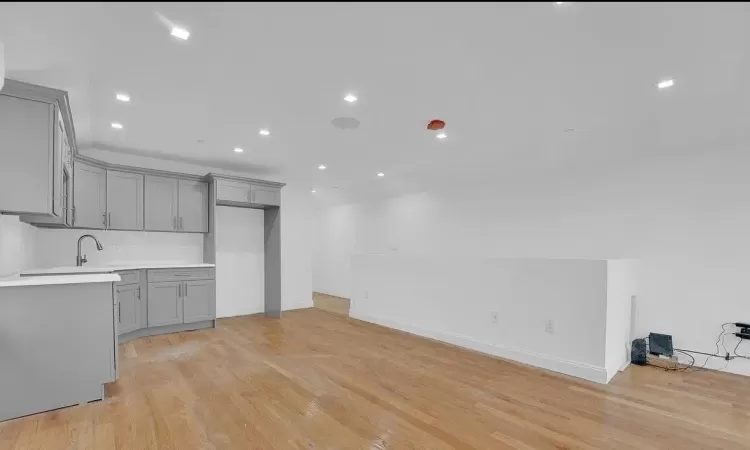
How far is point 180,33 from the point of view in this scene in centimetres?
196

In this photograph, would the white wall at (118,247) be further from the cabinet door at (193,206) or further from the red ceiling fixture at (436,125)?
the red ceiling fixture at (436,125)

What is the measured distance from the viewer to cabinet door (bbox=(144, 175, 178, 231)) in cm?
478

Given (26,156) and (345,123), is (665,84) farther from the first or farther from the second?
(26,156)

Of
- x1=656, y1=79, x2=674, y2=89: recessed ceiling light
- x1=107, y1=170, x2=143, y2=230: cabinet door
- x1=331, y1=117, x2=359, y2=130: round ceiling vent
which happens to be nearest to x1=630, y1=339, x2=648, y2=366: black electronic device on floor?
x1=656, y1=79, x2=674, y2=89: recessed ceiling light

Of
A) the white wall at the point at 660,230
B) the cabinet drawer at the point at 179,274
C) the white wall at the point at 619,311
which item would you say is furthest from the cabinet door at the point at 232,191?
the white wall at the point at 619,311

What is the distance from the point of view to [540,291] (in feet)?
11.4

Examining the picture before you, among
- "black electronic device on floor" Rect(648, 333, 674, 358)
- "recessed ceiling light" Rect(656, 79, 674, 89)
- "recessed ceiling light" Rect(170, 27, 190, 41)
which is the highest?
"recessed ceiling light" Rect(170, 27, 190, 41)

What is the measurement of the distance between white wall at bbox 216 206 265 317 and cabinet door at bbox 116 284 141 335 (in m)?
1.32

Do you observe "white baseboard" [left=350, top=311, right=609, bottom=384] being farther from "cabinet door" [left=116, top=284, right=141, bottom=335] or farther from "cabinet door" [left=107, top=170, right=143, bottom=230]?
"cabinet door" [left=107, top=170, right=143, bottom=230]

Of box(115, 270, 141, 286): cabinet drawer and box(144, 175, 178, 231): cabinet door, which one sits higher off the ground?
box(144, 175, 178, 231): cabinet door

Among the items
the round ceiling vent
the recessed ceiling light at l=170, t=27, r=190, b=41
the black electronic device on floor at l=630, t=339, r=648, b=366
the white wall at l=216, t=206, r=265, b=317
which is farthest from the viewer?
the white wall at l=216, t=206, r=265, b=317

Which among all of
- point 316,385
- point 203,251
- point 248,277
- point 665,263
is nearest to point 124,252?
point 203,251

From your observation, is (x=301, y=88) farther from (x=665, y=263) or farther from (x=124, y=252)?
(x=665, y=263)

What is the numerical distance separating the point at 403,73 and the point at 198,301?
4.13m
